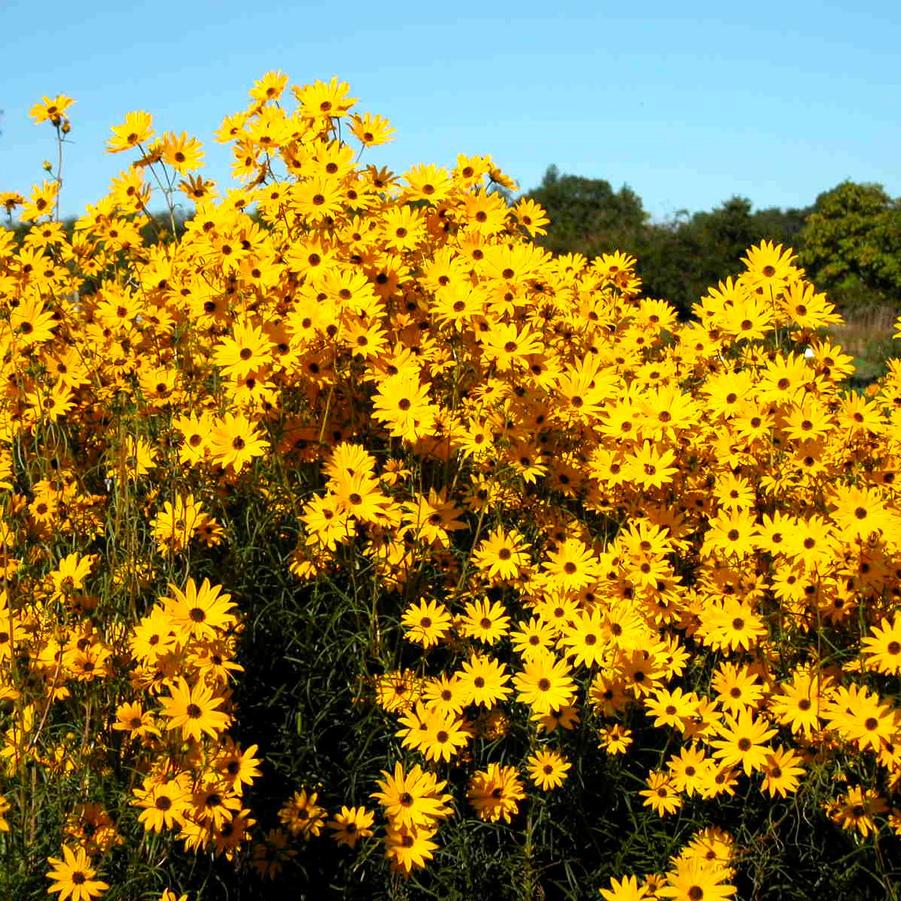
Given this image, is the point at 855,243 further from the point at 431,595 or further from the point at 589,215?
the point at 431,595

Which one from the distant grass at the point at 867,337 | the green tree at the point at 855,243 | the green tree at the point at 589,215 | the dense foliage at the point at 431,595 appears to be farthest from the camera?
the green tree at the point at 855,243

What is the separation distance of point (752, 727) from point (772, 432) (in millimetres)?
1168

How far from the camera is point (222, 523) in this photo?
3930mm

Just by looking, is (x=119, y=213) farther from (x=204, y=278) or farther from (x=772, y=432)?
(x=772, y=432)

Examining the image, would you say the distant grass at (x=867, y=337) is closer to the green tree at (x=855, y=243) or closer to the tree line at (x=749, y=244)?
the tree line at (x=749, y=244)

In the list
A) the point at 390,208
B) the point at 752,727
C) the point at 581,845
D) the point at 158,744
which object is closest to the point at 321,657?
the point at 158,744

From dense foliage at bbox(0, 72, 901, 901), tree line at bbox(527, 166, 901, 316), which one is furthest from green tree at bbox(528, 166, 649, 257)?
dense foliage at bbox(0, 72, 901, 901)

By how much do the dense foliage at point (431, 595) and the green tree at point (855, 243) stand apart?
3463cm

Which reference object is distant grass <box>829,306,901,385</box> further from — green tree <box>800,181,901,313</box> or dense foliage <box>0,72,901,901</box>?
dense foliage <box>0,72,901,901</box>

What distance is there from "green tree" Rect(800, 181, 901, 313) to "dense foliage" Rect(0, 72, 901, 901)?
34630 mm

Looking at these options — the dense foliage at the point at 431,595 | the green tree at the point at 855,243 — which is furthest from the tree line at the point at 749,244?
the dense foliage at the point at 431,595

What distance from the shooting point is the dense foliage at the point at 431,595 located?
10.3ft

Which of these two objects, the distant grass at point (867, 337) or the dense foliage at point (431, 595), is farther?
the distant grass at point (867, 337)

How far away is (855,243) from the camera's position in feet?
126
